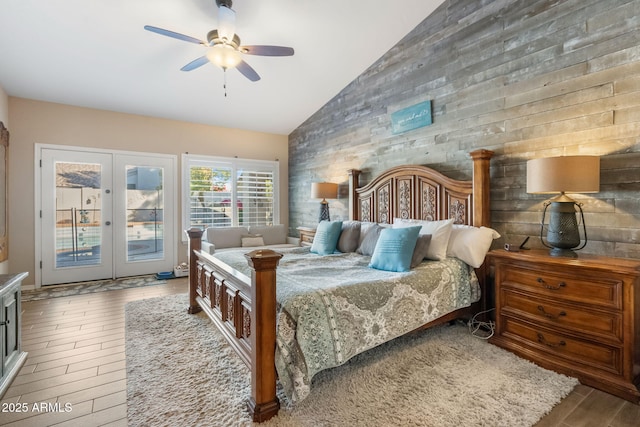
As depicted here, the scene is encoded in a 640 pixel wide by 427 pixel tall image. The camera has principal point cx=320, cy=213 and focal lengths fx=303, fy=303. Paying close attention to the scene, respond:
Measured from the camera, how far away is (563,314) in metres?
2.16

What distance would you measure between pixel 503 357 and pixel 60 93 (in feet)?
20.4

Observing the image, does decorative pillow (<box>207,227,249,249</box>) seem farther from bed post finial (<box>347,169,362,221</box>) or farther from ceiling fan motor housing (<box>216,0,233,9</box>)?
ceiling fan motor housing (<box>216,0,233,9</box>)

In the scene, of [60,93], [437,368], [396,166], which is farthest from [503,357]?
[60,93]

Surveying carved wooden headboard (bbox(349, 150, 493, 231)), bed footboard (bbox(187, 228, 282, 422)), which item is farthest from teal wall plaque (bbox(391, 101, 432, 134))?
bed footboard (bbox(187, 228, 282, 422))

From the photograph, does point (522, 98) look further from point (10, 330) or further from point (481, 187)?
point (10, 330)

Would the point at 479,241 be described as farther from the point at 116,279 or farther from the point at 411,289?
the point at 116,279

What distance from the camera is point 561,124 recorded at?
8.30 feet

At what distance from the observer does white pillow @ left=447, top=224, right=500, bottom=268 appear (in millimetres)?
2781

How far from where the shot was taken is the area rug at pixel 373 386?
172cm

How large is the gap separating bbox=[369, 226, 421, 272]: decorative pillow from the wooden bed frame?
0.56 metres

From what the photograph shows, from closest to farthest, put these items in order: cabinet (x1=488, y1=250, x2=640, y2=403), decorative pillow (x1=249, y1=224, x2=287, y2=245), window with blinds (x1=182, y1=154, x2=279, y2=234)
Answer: cabinet (x1=488, y1=250, x2=640, y2=403) → decorative pillow (x1=249, y1=224, x2=287, y2=245) → window with blinds (x1=182, y1=154, x2=279, y2=234)

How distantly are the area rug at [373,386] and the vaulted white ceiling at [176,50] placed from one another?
128 inches

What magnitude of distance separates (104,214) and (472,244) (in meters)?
5.38

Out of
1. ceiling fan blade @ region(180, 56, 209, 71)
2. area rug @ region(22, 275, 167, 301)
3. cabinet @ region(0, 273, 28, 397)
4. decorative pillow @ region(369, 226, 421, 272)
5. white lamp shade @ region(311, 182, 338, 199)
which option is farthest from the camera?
white lamp shade @ region(311, 182, 338, 199)
